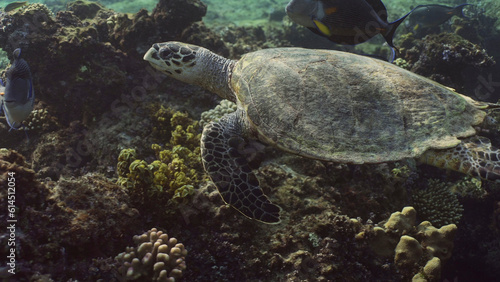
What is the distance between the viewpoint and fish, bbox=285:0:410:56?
3.03 meters

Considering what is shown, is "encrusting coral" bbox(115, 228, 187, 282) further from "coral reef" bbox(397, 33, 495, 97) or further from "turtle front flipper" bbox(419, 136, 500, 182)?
"coral reef" bbox(397, 33, 495, 97)

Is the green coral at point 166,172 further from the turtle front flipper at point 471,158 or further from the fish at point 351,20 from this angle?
the turtle front flipper at point 471,158

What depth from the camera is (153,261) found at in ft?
7.11

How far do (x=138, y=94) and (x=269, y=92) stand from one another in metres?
2.93

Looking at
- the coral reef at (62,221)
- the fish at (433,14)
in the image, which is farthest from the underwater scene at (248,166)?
the fish at (433,14)

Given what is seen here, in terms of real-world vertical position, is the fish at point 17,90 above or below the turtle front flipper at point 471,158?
above

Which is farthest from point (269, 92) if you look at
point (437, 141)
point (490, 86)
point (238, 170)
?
point (490, 86)

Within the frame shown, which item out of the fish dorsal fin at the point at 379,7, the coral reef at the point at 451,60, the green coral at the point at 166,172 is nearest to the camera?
the green coral at the point at 166,172

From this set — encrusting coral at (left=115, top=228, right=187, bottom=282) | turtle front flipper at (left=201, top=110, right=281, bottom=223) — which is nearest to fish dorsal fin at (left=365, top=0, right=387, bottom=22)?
turtle front flipper at (left=201, top=110, right=281, bottom=223)

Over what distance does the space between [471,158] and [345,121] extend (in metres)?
1.32

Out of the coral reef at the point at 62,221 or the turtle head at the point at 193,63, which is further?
the turtle head at the point at 193,63

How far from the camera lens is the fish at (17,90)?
2636 millimetres

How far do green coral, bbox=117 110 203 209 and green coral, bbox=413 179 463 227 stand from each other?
314 centimetres

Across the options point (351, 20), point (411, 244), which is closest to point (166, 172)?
point (411, 244)
